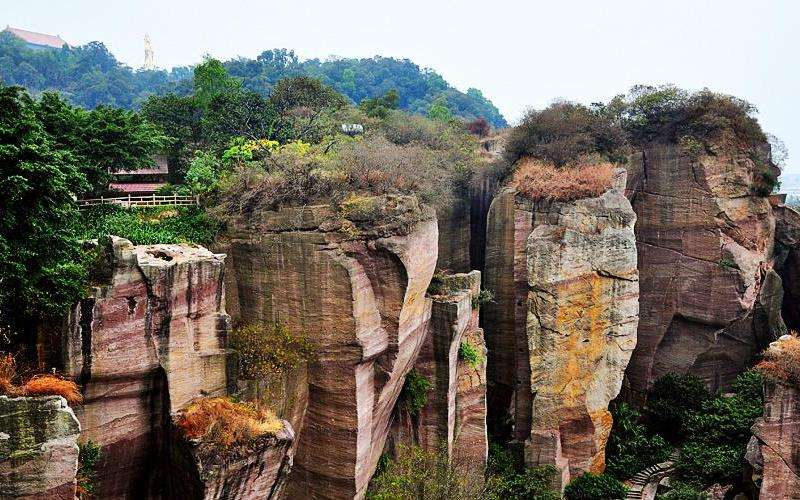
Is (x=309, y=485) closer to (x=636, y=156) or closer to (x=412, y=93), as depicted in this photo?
(x=636, y=156)

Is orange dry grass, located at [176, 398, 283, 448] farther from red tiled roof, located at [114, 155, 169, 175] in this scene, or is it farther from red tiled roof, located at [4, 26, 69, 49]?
red tiled roof, located at [4, 26, 69, 49]

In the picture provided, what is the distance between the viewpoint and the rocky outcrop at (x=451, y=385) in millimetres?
18844

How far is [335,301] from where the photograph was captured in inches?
607

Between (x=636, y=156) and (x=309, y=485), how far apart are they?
17.5 meters

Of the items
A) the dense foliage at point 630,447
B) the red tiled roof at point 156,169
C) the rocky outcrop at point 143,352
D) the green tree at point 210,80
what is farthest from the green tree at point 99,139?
the dense foliage at point 630,447

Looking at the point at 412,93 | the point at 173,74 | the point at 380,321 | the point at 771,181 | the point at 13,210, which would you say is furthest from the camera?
the point at 173,74

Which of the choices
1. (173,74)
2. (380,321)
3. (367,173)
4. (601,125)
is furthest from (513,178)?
(173,74)

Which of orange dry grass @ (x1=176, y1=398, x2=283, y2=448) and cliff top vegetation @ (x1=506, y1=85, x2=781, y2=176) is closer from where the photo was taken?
orange dry grass @ (x1=176, y1=398, x2=283, y2=448)

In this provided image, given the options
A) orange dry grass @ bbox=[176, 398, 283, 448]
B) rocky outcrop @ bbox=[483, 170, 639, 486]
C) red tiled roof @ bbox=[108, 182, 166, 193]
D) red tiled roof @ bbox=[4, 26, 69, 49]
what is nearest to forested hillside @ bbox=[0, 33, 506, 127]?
red tiled roof @ bbox=[4, 26, 69, 49]

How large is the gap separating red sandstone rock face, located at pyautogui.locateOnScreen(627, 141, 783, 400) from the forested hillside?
157ft

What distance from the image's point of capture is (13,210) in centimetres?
1139

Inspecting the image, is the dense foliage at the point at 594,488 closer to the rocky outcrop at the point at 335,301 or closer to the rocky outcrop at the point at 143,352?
the rocky outcrop at the point at 335,301

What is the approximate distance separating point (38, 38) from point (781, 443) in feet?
382

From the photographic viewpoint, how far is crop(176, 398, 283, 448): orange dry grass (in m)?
12.5
